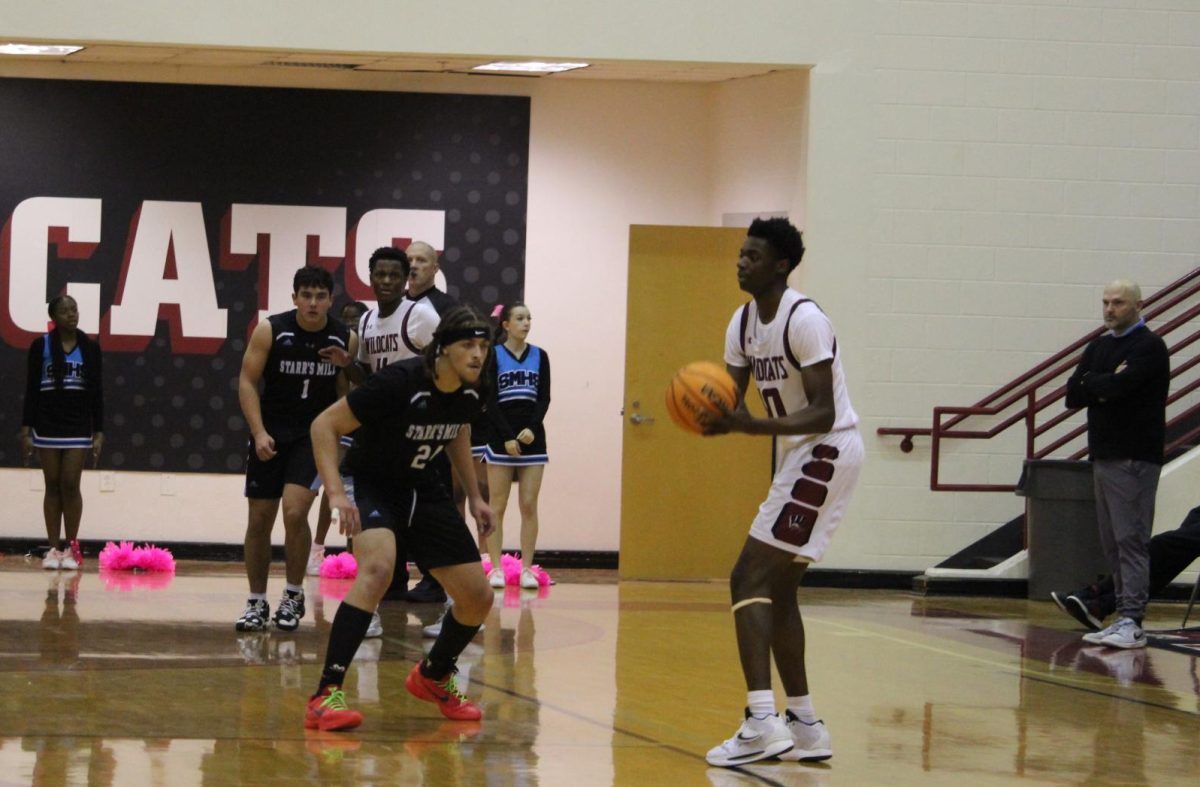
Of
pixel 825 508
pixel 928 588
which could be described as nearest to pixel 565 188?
pixel 928 588

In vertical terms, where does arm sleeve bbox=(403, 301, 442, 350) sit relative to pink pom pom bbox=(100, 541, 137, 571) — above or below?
above

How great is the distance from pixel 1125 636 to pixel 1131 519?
0.67 metres

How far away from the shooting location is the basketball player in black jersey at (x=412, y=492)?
19.9 ft

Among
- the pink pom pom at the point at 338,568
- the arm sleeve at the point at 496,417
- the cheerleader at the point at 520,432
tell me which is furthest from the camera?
the pink pom pom at the point at 338,568

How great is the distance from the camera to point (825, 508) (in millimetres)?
5789

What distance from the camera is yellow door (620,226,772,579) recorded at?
12891 mm

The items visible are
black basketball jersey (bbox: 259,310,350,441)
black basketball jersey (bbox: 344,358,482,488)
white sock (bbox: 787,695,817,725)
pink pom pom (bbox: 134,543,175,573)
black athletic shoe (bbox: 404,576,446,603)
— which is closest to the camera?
white sock (bbox: 787,695,817,725)

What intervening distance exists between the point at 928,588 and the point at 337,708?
714cm

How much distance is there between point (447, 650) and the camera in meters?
6.35

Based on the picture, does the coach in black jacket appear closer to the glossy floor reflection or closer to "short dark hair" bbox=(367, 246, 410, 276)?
the glossy floor reflection

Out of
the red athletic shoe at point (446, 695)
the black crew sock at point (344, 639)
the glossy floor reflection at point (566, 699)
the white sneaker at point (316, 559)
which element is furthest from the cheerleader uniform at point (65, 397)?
the black crew sock at point (344, 639)

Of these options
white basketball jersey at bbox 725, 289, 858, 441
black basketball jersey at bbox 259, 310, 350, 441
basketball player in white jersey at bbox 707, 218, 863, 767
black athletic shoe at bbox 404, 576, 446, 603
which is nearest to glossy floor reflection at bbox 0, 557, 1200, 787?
basketball player in white jersey at bbox 707, 218, 863, 767

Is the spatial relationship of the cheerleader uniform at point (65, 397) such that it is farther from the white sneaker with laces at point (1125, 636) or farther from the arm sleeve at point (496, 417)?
the white sneaker with laces at point (1125, 636)

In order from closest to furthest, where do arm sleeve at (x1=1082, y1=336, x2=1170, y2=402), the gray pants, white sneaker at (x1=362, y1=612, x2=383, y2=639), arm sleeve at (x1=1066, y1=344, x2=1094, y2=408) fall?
white sneaker at (x1=362, y1=612, x2=383, y2=639)
arm sleeve at (x1=1082, y1=336, x2=1170, y2=402)
the gray pants
arm sleeve at (x1=1066, y1=344, x2=1094, y2=408)
